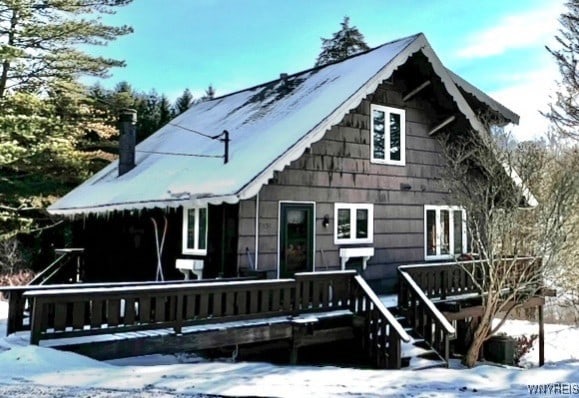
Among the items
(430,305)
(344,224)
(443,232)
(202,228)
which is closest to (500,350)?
(430,305)

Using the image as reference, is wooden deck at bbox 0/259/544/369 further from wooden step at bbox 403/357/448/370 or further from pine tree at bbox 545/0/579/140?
pine tree at bbox 545/0/579/140

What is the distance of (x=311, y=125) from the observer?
9.68 m

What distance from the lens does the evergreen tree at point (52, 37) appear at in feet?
57.1

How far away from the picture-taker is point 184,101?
29.9 metres

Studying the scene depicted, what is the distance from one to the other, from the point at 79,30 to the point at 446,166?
12.8 metres

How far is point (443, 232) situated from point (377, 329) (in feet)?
17.8

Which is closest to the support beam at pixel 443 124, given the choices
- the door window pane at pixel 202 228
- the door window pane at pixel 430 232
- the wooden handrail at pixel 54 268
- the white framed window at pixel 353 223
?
the door window pane at pixel 430 232

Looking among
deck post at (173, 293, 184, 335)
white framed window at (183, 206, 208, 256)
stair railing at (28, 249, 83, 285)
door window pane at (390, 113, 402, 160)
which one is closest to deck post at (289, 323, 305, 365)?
deck post at (173, 293, 184, 335)

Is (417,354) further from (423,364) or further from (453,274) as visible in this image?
(453,274)

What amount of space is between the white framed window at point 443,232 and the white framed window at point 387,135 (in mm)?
1593

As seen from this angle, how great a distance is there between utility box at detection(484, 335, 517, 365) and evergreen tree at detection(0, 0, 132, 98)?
15.4 m

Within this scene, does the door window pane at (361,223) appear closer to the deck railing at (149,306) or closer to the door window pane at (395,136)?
the door window pane at (395,136)

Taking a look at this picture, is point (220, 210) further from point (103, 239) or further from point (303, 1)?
point (303, 1)

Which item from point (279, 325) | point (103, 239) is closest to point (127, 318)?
point (279, 325)
